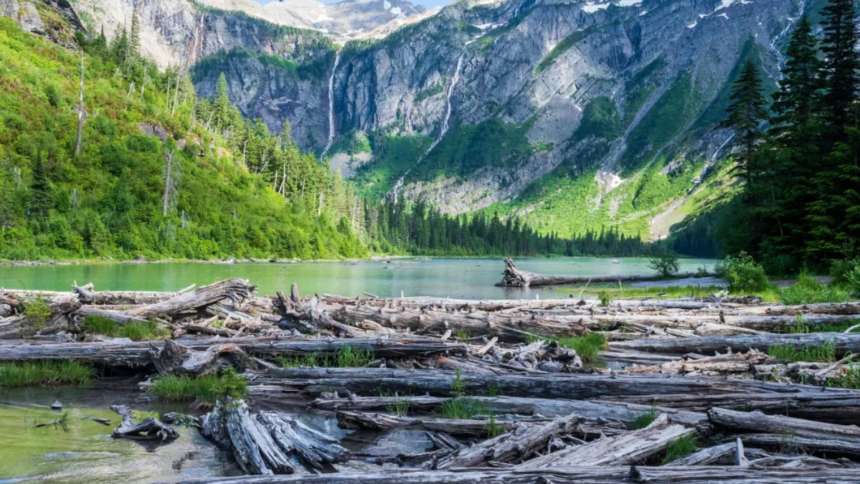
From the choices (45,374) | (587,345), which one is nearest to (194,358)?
(45,374)

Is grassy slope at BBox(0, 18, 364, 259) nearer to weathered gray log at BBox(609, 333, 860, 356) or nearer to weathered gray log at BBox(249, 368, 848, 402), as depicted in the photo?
weathered gray log at BBox(249, 368, 848, 402)

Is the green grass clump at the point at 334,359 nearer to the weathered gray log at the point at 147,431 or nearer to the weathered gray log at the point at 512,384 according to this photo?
the weathered gray log at the point at 512,384

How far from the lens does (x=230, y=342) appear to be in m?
11.7

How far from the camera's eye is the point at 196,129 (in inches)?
3752

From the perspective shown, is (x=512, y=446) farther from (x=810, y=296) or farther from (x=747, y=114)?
(x=747, y=114)

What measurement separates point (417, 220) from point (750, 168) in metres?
164

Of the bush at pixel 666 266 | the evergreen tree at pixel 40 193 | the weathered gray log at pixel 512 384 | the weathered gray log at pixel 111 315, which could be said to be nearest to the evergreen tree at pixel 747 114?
the bush at pixel 666 266

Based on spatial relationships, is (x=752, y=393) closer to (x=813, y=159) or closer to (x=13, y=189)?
(x=813, y=159)

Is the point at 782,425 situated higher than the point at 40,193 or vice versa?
the point at 40,193

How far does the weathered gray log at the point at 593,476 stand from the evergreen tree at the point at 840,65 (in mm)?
36635

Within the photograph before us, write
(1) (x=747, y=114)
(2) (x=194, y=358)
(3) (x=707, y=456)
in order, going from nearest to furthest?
(3) (x=707, y=456) < (2) (x=194, y=358) < (1) (x=747, y=114)

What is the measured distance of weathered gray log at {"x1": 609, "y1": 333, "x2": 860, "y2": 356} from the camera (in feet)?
41.4

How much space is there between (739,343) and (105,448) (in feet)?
45.1

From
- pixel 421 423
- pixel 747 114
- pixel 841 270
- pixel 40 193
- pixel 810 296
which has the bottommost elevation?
pixel 421 423
